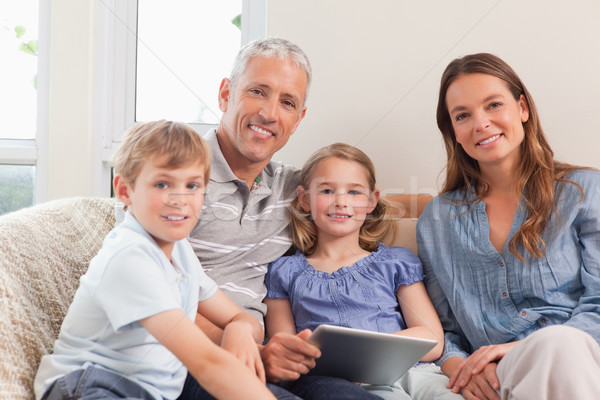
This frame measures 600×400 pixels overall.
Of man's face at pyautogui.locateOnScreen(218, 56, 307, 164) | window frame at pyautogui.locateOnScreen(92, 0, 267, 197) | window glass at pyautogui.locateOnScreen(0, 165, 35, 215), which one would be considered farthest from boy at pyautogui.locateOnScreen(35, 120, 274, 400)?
window glass at pyautogui.locateOnScreen(0, 165, 35, 215)

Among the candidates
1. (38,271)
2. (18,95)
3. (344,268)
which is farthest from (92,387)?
(18,95)

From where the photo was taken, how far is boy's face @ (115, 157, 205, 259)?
1.06 m

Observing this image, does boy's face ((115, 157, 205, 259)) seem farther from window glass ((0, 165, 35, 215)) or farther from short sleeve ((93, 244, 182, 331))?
window glass ((0, 165, 35, 215))

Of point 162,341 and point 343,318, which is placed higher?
point 162,341

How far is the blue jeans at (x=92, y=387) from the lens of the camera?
952mm

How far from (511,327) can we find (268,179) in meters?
0.77

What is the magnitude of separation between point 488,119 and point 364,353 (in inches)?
28.7

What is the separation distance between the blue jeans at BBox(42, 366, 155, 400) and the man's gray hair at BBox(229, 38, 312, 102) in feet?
2.95

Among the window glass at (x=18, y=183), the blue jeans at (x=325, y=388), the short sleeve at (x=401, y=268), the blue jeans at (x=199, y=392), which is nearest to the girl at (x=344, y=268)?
the short sleeve at (x=401, y=268)

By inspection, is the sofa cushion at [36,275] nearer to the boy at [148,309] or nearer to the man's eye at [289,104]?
the boy at [148,309]

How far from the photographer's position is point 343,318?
145 cm

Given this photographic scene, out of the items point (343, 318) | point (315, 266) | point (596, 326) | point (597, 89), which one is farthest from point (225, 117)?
point (597, 89)

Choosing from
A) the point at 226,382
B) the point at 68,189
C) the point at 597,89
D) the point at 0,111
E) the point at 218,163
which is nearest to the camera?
the point at 226,382

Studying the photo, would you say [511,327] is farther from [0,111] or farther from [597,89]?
[0,111]
